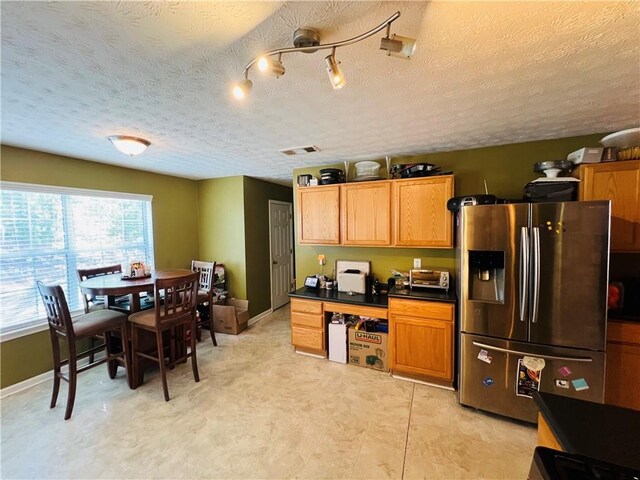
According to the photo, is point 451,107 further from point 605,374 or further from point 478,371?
point 605,374

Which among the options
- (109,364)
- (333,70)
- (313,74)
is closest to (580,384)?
(333,70)

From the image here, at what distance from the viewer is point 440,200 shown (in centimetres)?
279

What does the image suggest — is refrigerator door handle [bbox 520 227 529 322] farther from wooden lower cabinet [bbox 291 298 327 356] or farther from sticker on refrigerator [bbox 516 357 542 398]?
wooden lower cabinet [bbox 291 298 327 356]

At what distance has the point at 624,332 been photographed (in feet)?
6.56

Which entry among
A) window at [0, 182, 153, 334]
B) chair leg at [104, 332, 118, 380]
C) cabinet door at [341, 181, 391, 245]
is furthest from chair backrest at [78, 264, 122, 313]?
cabinet door at [341, 181, 391, 245]

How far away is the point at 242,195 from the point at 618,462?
4269 mm

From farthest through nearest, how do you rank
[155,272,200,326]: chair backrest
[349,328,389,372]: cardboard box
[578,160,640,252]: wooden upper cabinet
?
[349,328,389,372]: cardboard box, [155,272,200,326]: chair backrest, [578,160,640,252]: wooden upper cabinet

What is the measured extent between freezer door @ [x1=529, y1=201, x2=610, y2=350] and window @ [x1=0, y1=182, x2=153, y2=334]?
470 centimetres

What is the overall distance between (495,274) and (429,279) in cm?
78

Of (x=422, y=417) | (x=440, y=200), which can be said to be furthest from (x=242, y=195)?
(x=422, y=417)

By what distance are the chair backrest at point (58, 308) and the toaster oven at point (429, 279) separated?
10.9 feet

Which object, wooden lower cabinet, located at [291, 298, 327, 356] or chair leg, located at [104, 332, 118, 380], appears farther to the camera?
wooden lower cabinet, located at [291, 298, 327, 356]

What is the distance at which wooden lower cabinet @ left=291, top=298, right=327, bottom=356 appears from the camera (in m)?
3.17

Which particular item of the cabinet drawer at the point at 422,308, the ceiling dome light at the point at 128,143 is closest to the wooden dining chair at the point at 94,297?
the ceiling dome light at the point at 128,143
